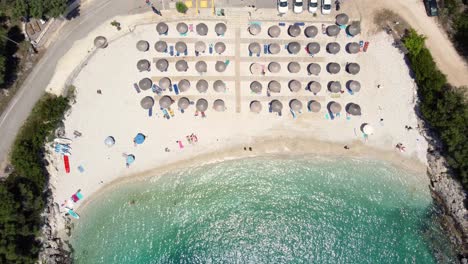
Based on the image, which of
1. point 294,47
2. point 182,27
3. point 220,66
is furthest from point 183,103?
point 294,47

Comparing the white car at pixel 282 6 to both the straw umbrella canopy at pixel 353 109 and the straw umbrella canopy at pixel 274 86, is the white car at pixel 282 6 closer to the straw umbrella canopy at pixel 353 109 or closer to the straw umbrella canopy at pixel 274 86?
the straw umbrella canopy at pixel 274 86

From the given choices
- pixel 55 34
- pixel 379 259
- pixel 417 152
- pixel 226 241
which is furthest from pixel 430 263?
pixel 55 34

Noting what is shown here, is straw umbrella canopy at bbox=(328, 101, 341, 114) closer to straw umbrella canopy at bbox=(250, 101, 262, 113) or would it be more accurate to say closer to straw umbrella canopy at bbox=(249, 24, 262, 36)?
straw umbrella canopy at bbox=(250, 101, 262, 113)

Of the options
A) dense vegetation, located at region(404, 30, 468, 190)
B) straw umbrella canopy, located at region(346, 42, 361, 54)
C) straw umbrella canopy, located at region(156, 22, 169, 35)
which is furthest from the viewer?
straw umbrella canopy, located at region(346, 42, 361, 54)

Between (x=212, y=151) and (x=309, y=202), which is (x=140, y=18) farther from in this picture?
(x=309, y=202)

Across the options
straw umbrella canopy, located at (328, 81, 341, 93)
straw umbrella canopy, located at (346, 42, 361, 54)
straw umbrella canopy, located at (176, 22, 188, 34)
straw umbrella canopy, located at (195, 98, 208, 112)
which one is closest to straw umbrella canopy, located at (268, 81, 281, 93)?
straw umbrella canopy, located at (328, 81, 341, 93)
